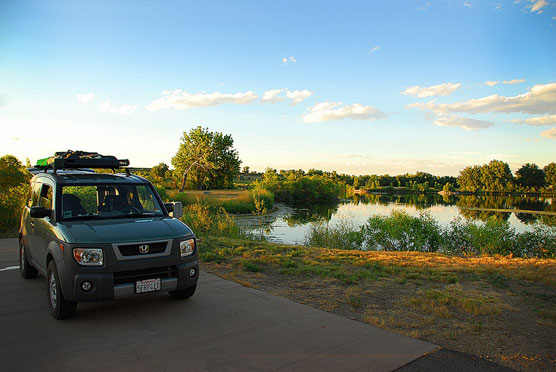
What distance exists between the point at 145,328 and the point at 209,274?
332 cm

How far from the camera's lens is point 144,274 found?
5211 mm

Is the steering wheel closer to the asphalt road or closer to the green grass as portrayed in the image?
the asphalt road

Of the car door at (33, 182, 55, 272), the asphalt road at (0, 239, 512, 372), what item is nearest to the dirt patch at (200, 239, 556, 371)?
the asphalt road at (0, 239, 512, 372)

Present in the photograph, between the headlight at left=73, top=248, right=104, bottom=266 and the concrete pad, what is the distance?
86cm

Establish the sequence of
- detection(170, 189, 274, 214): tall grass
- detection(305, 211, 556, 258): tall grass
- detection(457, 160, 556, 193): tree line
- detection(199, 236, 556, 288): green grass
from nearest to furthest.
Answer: detection(199, 236, 556, 288): green grass → detection(305, 211, 556, 258): tall grass → detection(170, 189, 274, 214): tall grass → detection(457, 160, 556, 193): tree line

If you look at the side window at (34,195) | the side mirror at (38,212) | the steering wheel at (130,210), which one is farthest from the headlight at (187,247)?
the side window at (34,195)

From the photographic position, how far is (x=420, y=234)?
53.3ft

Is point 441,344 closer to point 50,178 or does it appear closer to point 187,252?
point 187,252

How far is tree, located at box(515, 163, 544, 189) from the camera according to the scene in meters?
97.4

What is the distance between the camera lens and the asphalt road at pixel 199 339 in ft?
13.0

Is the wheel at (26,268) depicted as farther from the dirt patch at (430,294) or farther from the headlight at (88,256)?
the dirt patch at (430,294)

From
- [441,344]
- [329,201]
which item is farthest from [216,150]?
[441,344]

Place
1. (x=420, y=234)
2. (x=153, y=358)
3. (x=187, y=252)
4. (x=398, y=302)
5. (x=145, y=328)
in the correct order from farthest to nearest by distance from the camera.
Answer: (x=420, y=234)
(x=398, y=302)
(x=187, y=252)
(x=145, y=328)
(x=153, y=358)

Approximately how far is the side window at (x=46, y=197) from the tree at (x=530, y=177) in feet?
375
